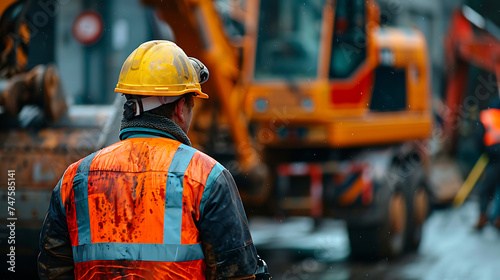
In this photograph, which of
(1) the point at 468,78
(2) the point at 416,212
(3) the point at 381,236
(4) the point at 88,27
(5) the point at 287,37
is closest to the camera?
(4) the point at 88,27

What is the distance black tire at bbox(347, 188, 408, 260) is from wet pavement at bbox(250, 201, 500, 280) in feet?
0.39

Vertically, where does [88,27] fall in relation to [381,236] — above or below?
above

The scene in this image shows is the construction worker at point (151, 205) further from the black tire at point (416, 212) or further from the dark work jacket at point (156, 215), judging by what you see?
the black tire at point (416, 212)

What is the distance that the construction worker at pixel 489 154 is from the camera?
902 centimetres

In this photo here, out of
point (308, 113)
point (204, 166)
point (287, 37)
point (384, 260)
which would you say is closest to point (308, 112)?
point (308, 113)

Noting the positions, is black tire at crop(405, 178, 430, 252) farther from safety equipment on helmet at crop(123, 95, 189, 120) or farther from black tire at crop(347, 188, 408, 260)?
safety equipment on helmet at crop(123, 95, 189, 120)

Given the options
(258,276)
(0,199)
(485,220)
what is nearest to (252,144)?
(0,199)

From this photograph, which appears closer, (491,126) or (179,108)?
(179,108)

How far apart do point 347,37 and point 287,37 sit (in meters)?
0.59

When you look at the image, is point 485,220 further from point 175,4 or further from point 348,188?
point 175,4

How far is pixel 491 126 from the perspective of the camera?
29.6 feet

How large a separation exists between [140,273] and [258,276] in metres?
0.35

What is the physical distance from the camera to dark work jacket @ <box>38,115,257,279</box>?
2066 mm

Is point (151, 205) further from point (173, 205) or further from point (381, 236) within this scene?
point (381, 236)
